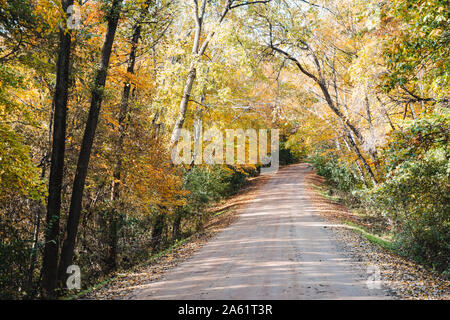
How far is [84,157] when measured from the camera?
363 inches

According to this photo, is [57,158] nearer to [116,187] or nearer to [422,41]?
[116,187]

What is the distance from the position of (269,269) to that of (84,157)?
6.17 metres

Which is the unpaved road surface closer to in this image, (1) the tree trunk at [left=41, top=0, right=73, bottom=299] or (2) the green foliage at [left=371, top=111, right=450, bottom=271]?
(2) the green foliage at [left=371, top=111, right=450, bottom=271]

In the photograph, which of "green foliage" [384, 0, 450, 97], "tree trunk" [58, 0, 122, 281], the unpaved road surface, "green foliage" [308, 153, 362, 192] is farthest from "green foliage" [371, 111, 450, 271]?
"green foliage" [308, 153, 362, 192]

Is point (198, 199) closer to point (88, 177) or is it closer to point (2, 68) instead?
point (88, 177)

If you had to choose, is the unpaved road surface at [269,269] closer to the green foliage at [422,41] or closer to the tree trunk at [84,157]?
the tree trunk at [84,157]

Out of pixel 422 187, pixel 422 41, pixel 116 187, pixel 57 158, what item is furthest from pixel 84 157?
pixel 422 187

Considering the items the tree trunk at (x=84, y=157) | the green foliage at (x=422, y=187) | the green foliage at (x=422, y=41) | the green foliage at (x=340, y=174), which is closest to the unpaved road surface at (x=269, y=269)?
the green foliage at (x=422, y=187)

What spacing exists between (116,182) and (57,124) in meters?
3.93

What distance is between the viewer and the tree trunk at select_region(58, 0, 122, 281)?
28.9ft

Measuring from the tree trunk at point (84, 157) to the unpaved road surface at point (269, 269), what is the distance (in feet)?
9.53

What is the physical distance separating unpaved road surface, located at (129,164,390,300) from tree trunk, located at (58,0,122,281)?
9.53 feet

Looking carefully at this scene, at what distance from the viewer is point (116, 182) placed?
469 inches
